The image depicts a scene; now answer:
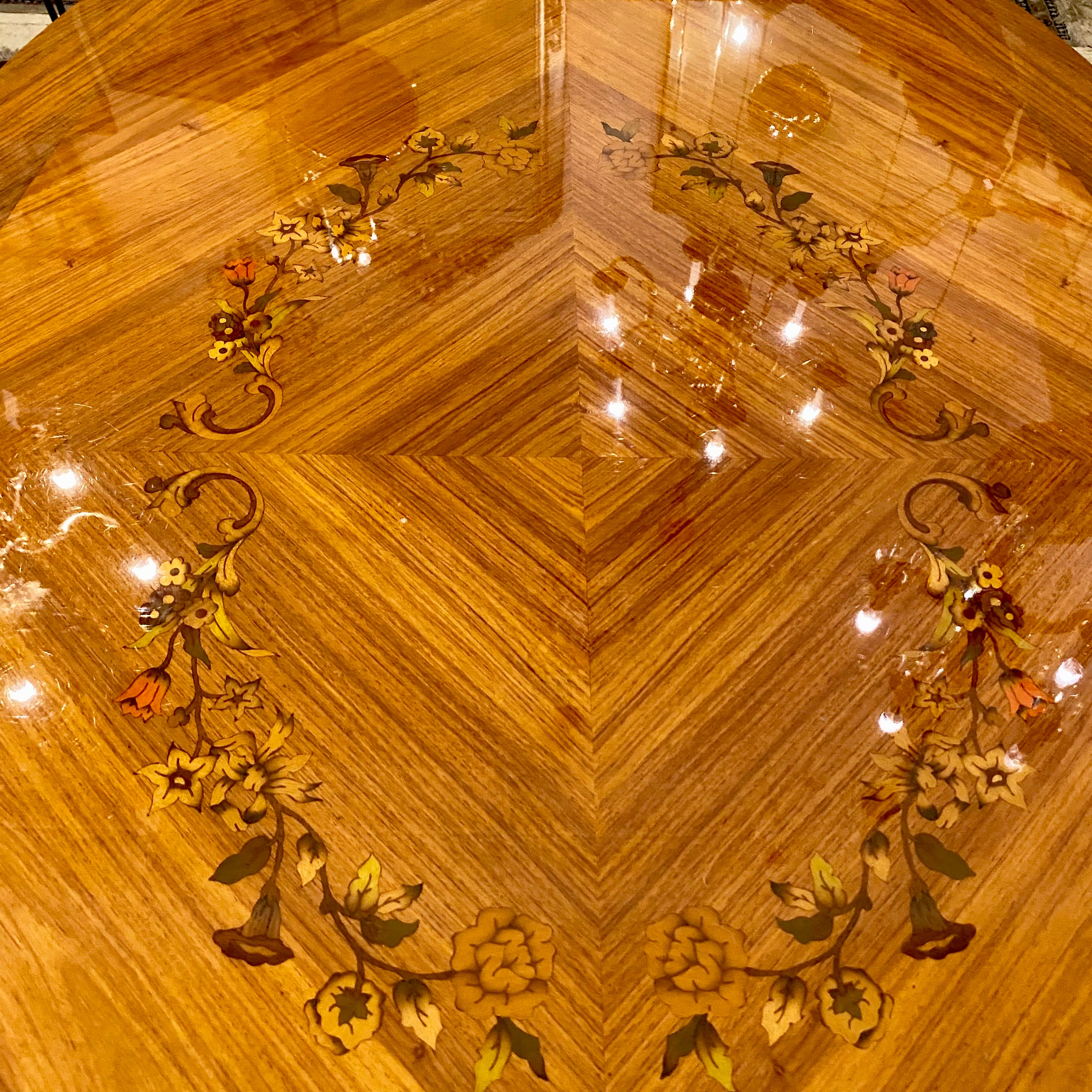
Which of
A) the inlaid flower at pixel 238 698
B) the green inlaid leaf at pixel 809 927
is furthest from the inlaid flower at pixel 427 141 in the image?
the green inlaid leaf at pixel 809 927

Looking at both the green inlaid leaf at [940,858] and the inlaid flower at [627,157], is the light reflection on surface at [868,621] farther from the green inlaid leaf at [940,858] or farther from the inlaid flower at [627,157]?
the inlaid flower at [627,157]

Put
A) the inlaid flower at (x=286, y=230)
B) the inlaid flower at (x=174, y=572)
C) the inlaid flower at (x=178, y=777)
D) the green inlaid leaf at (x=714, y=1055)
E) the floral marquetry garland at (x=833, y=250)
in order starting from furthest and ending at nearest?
1. the inlaid flower at (x=286, y=230)
2. the floral marquetry garland at (x=833, y=250)
3. the inlaid flower at (x=174, y=572)
4. the inlaid flower at (x=178, y=777)
5. the green inlaid leaf at (x=714, y=1055)

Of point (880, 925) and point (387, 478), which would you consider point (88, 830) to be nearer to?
point (387, 478)

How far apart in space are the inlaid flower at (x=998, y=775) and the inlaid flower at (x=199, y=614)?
0.63 metres

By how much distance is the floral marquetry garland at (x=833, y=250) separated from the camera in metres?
0.94

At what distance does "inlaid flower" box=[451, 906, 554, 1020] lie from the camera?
0.66m

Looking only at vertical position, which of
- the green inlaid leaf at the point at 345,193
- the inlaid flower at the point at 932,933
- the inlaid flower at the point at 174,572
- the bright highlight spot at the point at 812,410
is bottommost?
the inlaid flower at the point at 174,572

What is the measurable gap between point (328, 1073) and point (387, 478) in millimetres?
488

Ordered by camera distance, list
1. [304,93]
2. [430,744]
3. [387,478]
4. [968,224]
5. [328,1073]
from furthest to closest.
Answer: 1. [304,93]
2. [968,224]
3. [387,478]
4. [430,744]
5. [328,1073]

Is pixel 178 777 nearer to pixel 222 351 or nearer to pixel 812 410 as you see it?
pixel 222 351

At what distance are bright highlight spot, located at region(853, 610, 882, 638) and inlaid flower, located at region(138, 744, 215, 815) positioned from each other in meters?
0.54

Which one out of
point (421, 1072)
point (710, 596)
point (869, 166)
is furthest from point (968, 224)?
point (421, 1072)

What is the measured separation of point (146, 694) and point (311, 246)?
520 mm

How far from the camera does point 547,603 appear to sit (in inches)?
32.4
